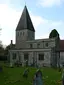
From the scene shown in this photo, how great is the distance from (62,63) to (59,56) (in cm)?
210

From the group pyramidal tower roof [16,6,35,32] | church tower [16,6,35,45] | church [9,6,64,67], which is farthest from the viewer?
pyramidal tower roof [16,6,35,32]

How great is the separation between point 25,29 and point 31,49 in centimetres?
1029

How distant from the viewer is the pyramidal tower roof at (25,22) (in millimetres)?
66188

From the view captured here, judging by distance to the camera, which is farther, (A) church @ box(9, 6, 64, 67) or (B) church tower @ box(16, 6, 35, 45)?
(B) church tower @ box(16, 6, 35, 45)

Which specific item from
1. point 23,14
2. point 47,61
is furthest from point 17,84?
point 23,14

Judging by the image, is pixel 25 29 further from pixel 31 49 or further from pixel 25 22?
pixel 31 49

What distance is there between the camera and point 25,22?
66.3 metres

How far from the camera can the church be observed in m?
54.7

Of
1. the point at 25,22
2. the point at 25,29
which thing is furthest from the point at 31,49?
the point at 25,22

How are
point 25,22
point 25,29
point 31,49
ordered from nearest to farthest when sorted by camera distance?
point 31,49, point 25,29, point 25,22

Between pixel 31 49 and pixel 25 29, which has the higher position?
pixel 25 29

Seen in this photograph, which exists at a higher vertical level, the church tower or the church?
the church tower

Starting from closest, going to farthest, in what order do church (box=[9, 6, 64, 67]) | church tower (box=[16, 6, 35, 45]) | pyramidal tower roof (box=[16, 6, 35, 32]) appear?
1. church (box=[9, 6, 64, 67])
2. church tower (box=[16, 6, 35, 45])
3. pyramidal tower roof (box=[16, 6, 35, 32])

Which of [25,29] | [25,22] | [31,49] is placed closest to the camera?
[31,49]
